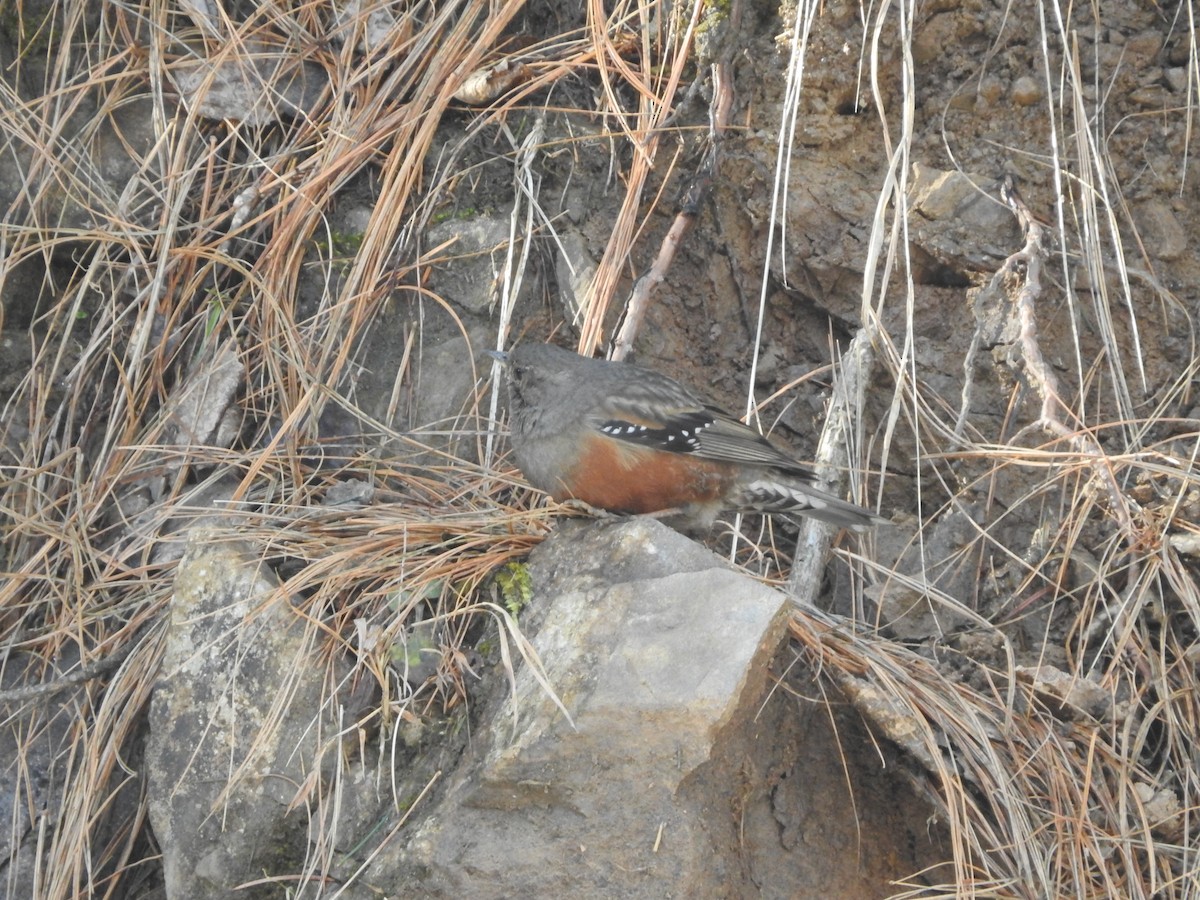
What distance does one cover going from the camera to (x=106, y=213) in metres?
4.71

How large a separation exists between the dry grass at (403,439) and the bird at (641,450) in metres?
0.28

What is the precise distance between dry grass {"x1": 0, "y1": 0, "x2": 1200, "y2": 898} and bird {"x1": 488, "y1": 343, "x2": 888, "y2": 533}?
281 mm

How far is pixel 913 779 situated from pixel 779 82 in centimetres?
263

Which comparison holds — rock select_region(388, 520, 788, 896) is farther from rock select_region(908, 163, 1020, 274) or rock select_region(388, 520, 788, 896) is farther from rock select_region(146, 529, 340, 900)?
rock select_region(908, 163, 1020, 274)

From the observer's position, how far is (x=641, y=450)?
4.26 meters

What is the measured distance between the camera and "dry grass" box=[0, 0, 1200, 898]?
3375mm

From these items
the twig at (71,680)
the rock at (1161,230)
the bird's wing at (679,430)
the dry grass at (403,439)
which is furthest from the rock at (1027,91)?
the twig at (71,680)

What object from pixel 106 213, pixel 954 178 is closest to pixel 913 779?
pixel 954 178

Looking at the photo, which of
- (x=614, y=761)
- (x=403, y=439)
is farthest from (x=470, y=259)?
(x=614, y=761)

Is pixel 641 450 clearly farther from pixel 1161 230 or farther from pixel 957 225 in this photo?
pixel 1161 230

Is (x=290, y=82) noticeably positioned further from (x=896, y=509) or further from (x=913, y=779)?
(x=913, y=779)

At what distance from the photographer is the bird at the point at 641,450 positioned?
416 cm

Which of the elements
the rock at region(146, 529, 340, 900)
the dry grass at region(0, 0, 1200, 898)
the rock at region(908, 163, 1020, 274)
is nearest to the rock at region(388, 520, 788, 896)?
the dry grass at region(0, 0, 1200, 898)

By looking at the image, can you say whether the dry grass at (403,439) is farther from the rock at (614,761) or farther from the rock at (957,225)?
the rock at (614,761)
